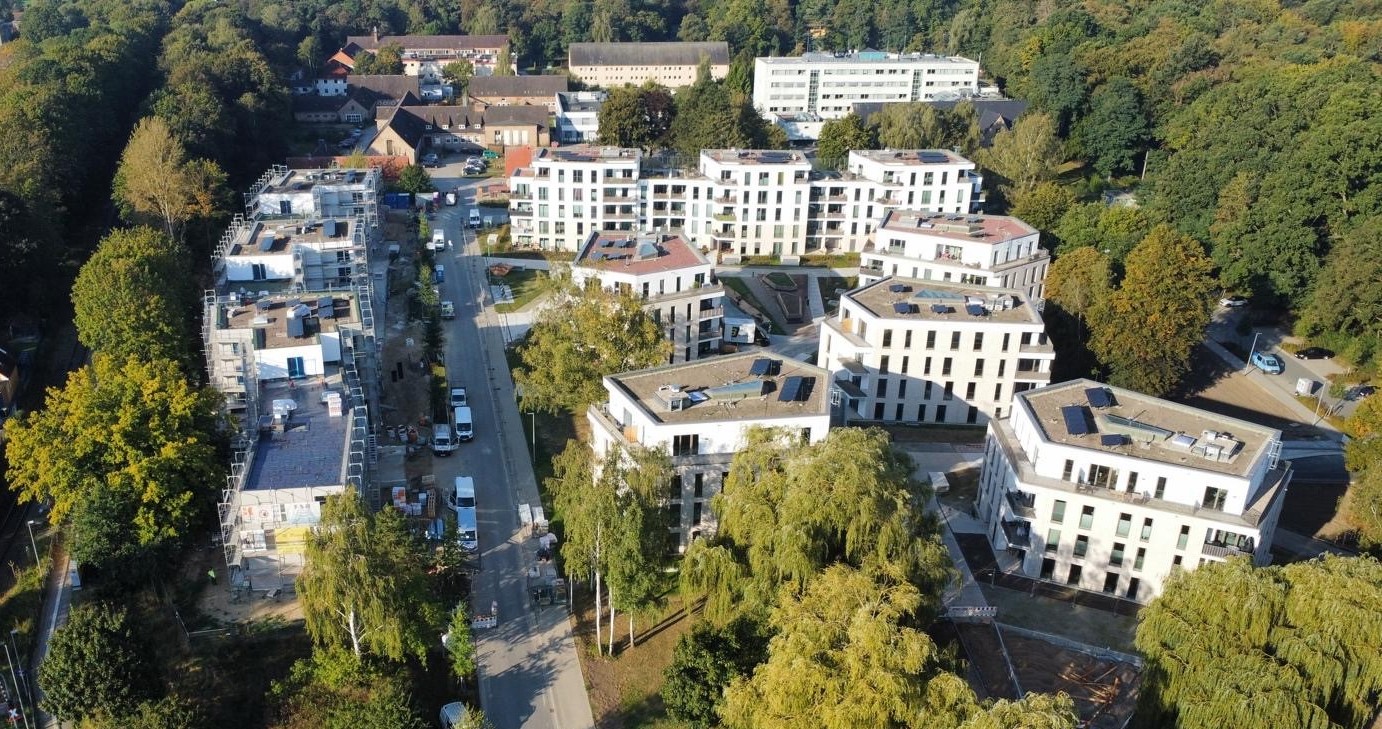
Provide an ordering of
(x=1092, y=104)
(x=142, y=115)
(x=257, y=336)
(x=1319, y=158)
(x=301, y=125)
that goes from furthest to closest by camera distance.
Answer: (x=301, y=125) < (x=1092, y=104) < (x=142, y=115) < (x=1319, y=158) < (x=257, y=336)

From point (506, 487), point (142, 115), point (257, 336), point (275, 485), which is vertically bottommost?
point (506, 487)

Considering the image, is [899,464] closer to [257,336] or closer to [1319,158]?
[257,336]

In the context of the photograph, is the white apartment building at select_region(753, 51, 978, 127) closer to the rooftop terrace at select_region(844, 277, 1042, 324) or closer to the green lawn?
the green lawn

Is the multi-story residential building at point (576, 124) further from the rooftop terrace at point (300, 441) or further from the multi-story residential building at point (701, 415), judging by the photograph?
the multi-story residential building at point (701, 415)

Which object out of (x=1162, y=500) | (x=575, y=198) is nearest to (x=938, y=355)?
(x=1162, y=500)

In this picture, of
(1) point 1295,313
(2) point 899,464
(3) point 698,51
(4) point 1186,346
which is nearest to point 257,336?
(2) point 899,464

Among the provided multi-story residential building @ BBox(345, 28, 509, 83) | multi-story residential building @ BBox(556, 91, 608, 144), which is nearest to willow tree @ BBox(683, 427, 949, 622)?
multi-story residential building @ BBox(556, 91, 608, 144)

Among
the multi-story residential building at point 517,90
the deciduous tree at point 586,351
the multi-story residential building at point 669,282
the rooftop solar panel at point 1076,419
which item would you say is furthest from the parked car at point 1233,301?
the multi-story residential building at point 517,90
